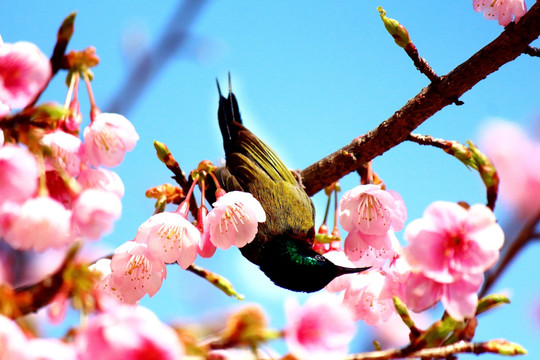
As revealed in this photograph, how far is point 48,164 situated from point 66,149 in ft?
0.30

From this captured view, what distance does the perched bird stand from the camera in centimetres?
280

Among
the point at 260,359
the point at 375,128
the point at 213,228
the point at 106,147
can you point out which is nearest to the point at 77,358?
the point at 260,359

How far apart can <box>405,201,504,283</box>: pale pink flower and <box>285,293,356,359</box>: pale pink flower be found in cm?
38

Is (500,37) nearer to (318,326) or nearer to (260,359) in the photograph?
(318,326)

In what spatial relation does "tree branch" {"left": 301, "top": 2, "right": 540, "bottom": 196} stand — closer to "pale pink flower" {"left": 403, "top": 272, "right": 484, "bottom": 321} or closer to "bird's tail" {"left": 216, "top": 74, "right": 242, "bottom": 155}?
"bird's tail" {"left": 216, "top": 74, "right": 242, "bottom": 155}

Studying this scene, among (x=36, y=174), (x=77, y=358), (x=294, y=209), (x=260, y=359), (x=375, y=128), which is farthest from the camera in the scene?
(x=294, y=209)

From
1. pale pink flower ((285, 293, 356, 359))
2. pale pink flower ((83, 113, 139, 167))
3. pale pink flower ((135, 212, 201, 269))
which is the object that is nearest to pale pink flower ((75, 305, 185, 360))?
pale pink flower ((285, 293, 356, 359))

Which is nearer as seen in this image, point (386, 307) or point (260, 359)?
point (260, 359)

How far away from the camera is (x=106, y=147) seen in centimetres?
160

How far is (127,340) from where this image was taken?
0.90 meters

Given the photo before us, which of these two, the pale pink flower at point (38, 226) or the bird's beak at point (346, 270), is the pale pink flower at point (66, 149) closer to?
the pale pink flower at point (38, 226)

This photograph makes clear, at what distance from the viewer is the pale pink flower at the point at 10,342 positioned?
0.98m

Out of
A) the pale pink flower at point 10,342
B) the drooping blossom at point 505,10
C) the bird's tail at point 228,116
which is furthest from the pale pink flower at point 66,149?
the bird's tail at point 228,116

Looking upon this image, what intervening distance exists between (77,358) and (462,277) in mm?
965
